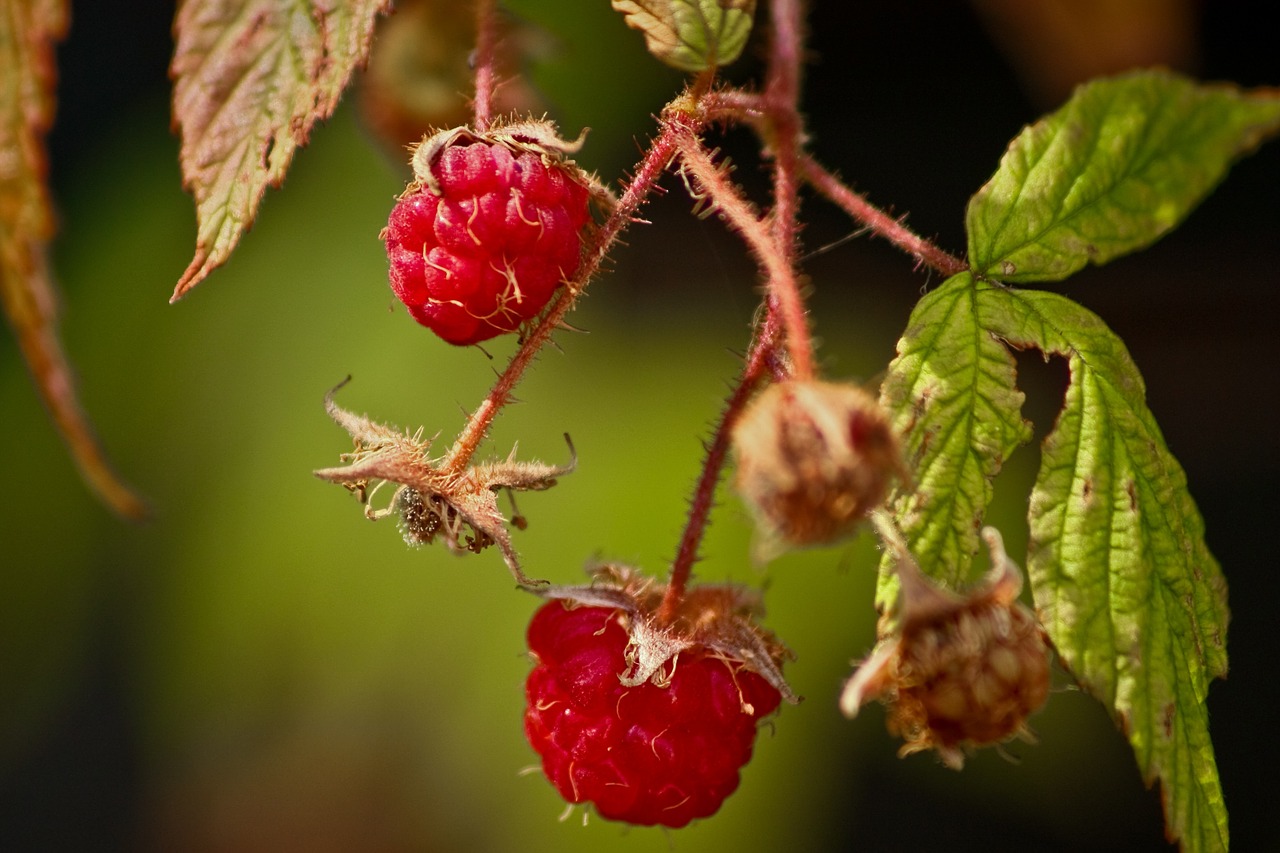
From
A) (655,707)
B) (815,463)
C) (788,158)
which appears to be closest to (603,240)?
(788,158)

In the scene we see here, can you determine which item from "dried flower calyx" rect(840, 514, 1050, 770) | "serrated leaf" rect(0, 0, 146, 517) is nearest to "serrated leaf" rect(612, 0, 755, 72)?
"dried flower calyx" rect(840, 514, 1050, 770)

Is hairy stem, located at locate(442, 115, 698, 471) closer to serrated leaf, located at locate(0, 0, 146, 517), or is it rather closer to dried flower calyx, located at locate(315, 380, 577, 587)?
dried flower calyx, located at locate(315, 380, 577, 587)

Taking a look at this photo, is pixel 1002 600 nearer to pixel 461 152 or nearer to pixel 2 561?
pixel 461 152

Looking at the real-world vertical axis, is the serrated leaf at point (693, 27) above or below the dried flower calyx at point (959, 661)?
above

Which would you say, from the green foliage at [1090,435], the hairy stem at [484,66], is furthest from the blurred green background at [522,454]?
the green foliage at [1090,435]

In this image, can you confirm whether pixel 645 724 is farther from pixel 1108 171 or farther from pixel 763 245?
pixel 1108 171

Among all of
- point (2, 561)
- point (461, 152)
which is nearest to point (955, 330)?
point (461, 152)

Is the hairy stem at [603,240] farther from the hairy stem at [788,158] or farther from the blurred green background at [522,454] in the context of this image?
the blurred green background at [522,454]
